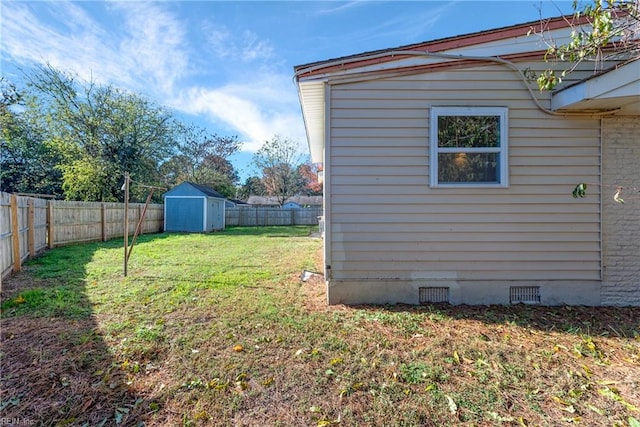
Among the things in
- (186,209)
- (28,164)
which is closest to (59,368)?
(186,209)

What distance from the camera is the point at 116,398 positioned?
209cm

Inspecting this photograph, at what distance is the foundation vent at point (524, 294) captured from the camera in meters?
4.00

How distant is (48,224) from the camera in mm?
8719

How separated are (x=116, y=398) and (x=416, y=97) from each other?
14.0ft

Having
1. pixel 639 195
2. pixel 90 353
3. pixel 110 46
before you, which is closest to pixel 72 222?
pixel 110 46

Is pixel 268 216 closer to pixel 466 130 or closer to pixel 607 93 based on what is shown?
pixel 466 130

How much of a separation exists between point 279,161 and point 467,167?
25301 millimetres

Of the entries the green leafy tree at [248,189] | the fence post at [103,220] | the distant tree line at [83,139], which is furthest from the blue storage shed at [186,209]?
the green leafy tree at [248,189]

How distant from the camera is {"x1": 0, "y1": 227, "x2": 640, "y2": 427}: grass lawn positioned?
6.43 ft

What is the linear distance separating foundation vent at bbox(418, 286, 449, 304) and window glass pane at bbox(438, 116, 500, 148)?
74.3 inches

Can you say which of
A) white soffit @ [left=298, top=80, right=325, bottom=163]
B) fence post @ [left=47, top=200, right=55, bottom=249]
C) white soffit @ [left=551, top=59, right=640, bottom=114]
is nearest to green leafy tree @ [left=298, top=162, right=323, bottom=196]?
white soffit @ [left=298, top=80, right=325, bottom=163]

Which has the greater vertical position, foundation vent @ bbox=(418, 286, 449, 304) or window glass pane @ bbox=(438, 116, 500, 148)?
window glass pane @ bbox=(438, 116, 500, 148)

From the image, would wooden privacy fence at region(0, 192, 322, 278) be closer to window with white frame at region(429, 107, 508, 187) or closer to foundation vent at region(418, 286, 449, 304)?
foundation vent at region(418, 286, 449, 304)

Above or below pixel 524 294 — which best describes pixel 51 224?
above
